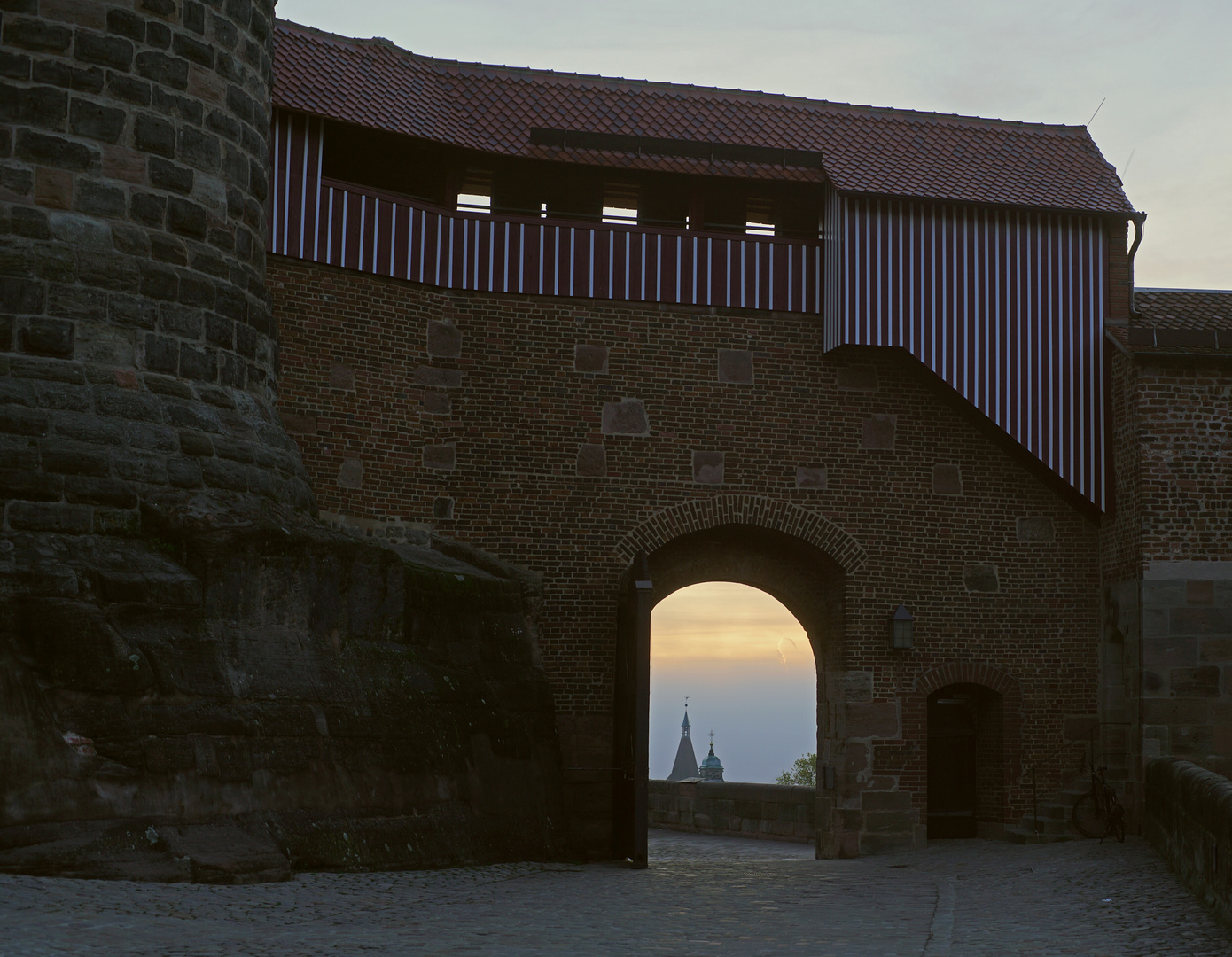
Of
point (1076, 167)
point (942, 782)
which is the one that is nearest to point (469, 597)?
point (942, 782)

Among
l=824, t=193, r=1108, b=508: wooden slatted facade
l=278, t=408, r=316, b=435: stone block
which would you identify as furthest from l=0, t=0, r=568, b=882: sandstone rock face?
l=824, t=193, r=1108, b=508: wooden slatted facade

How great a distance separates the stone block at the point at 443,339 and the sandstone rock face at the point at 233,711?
158 inches

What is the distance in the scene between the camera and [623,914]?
32.1ft

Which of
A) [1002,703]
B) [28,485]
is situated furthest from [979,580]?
[28,485]

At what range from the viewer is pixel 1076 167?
18.0m

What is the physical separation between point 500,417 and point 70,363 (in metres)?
6.55

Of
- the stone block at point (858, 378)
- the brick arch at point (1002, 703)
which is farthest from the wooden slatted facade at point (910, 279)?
the brick arch at point (1002, 703)

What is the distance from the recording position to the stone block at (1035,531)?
17.2m

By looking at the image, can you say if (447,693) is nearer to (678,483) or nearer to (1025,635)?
(678,483)

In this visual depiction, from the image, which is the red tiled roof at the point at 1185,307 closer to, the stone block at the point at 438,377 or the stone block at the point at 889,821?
the stone block at the point at 889,821

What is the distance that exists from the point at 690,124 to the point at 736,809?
9.78 m

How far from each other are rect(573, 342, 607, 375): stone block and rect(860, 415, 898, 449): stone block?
3075mm

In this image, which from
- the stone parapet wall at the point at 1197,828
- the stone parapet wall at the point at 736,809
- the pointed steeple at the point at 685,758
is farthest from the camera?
the pointed steeple at the point at 685,758

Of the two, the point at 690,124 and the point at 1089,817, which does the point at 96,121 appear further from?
the point at 1089,817
